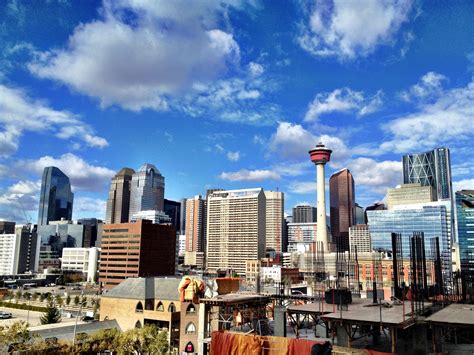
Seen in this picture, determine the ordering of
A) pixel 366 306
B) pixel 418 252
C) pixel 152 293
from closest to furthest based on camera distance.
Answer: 1. pixel 366 306
2. pixel 418 252
3. pixel 152 293

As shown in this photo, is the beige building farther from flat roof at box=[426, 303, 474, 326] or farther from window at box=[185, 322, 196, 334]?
flat roof at box=[426, 303, 474, 326]

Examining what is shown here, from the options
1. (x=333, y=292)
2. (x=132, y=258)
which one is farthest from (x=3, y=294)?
(x=333, y=292)

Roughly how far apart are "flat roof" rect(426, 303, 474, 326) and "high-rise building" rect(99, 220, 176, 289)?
150136mm

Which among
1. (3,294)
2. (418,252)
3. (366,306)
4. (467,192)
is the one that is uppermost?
(467,192)

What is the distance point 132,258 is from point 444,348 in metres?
156

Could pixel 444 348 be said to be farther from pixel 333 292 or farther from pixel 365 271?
pixel 365 271

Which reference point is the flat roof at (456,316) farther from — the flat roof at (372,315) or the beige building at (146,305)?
the beige building at (146,305)

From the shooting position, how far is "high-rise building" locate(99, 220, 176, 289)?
17800cm

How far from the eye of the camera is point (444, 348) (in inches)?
1467

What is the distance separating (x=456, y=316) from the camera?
36500 mm

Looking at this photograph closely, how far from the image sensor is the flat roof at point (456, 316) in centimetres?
3267

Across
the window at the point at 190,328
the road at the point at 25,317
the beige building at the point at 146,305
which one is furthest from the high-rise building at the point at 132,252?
the window at the point at 190,328

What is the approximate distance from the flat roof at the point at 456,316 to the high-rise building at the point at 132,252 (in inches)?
5911

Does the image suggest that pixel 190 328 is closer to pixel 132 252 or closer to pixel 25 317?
pixel 25 317
